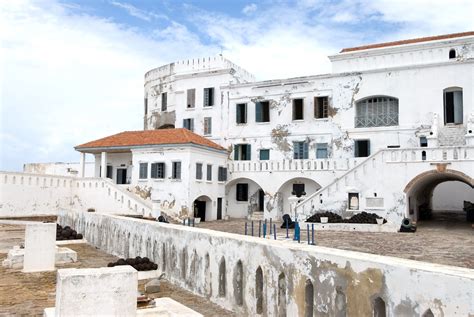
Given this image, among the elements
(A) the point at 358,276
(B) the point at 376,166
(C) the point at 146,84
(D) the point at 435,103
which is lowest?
(A) the point at 358,276

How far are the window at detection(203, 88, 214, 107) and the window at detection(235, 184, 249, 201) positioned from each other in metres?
7.03

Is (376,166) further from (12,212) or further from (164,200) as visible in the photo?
(12,212)

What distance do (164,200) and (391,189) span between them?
48.6 feet

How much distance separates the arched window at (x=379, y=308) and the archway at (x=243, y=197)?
27.5 m

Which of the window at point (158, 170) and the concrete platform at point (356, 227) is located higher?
the window at point (158, 170)

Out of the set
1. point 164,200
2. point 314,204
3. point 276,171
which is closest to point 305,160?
point 276,171

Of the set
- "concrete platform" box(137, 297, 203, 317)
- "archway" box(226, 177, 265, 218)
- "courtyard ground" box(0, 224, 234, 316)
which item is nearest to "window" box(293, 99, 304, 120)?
"archway" box(226, 177, 265, 218)

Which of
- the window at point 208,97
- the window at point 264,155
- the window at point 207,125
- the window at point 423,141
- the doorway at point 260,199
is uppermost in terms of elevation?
the window at point 208,97

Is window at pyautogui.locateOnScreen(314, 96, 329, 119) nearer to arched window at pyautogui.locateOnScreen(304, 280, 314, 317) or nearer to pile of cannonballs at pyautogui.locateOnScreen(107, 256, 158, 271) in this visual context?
pile of cannonballs at pyautogui.locateOnScreen(107, 256, 158, 271)

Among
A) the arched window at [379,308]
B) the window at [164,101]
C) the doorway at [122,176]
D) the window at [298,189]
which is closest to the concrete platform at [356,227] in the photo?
the window at [298,189]

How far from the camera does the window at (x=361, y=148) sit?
95.1 feet

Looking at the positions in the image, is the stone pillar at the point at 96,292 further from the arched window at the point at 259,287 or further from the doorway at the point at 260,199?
the doorway at the point at 260,199

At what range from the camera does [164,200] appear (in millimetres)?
29547

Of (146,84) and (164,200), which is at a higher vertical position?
(146,84)
